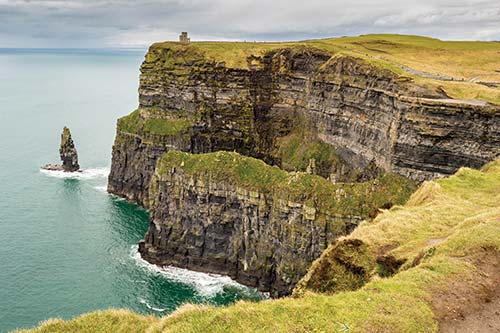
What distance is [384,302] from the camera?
758 inches

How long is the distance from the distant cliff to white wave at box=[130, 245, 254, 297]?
4.51ft

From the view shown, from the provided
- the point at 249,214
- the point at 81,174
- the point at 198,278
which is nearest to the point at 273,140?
the point at 249,214

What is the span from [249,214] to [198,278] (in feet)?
41.8

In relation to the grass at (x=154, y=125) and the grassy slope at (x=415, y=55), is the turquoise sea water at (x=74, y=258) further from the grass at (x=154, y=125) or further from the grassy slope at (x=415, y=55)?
the grassy slope at (x=415, y=55)

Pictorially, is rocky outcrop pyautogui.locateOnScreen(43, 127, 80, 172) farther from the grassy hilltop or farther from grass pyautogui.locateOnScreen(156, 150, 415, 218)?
the grassy hilltop

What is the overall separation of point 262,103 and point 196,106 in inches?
613

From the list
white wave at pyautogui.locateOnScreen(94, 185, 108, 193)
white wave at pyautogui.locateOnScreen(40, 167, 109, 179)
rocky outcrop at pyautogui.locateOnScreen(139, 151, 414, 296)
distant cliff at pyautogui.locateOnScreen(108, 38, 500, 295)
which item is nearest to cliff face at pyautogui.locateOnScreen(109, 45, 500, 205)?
distant cliff at pyautogui.locateOnScreen(108, 38, 500, 295)

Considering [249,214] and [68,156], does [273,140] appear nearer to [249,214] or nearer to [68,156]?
[249,214]

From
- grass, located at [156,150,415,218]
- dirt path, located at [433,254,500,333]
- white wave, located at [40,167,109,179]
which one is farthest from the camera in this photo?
white wave, located at [40,167,109,179]

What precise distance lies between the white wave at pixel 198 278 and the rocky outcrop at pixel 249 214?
1183mm

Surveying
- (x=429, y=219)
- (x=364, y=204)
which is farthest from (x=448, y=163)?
(x=429, y=219)

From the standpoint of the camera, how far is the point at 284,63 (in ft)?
354

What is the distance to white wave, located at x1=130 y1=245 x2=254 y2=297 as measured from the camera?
68.1 metres

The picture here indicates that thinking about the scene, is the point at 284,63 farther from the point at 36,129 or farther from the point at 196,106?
the point at 36,129
